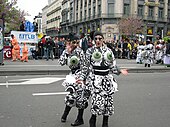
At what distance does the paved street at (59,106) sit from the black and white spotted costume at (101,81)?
694mm

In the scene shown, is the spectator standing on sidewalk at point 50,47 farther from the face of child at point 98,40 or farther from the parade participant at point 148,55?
the face of child at point 98,40

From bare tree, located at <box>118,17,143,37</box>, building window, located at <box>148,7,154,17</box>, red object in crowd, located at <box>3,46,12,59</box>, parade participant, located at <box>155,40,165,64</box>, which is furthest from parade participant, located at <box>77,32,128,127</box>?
building window, located at <box>148,7,154,17</box>

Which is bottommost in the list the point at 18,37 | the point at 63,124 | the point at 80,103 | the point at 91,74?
the point at 63,124

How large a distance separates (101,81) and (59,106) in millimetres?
2281

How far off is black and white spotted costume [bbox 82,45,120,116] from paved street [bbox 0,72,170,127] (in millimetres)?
694

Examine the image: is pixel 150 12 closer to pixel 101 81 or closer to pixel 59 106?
pixel 59 106

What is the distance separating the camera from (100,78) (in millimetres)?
5188

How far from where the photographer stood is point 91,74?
5312 mm

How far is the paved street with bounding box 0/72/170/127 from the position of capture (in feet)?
19.3

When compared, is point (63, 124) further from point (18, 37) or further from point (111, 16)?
point (111, 16)

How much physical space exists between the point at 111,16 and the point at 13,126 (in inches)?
2438

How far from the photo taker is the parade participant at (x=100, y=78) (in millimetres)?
5160

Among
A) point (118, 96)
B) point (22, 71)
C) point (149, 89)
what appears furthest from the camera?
point (22, 71)

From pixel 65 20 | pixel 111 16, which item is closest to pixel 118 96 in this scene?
pixel 111 16
